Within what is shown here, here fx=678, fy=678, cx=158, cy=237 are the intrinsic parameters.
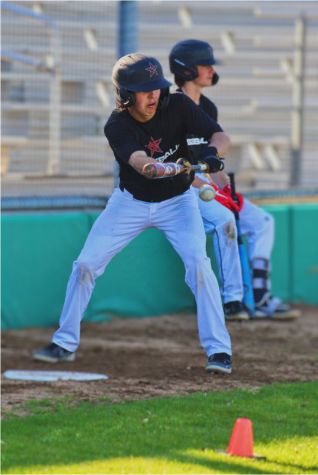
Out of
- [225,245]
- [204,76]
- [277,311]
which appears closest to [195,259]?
[225,245]

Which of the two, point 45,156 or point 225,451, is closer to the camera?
point 225,451

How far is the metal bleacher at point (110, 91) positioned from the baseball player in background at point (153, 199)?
11.3ft

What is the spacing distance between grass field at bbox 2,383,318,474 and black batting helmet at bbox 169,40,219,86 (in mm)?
2725

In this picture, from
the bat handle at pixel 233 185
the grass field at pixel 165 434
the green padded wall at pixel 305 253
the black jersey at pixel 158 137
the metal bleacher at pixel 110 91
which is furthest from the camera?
the metal bleacher at pixel 110 91

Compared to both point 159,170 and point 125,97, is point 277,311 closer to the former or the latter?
point 125,97

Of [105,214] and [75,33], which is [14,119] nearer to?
[75,33]

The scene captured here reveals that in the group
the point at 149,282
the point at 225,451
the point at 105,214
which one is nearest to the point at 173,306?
the point at 149,282

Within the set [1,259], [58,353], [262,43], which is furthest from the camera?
[262,43]

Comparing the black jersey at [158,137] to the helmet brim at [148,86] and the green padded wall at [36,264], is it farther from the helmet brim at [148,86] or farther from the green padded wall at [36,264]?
the green padded wall at [36,264]

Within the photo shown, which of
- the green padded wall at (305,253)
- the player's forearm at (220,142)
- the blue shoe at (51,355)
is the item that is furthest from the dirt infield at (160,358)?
the player's forearm at (220,142)

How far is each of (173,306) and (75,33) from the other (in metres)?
5.31

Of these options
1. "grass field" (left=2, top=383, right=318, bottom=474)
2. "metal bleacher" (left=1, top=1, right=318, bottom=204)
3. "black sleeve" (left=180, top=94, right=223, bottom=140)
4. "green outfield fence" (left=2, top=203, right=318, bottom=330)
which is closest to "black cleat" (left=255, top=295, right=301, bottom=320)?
"green outfield fence" (left=2, top=203, right=318, bottom=330)

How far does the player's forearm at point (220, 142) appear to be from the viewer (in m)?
4.82

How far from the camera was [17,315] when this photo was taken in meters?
7.89
